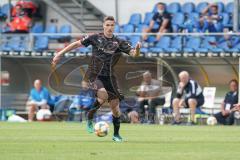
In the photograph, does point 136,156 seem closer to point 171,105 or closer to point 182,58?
point 171,105

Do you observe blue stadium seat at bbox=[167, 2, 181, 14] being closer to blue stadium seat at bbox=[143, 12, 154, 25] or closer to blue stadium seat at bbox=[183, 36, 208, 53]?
blue stadium seat at bbox=[143, 12, 154, 25]

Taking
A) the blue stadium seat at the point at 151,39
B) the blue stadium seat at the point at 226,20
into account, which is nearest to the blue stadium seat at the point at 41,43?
the blue stadium seat at the point at 151,39

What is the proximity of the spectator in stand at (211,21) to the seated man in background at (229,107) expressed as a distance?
260 centimetres

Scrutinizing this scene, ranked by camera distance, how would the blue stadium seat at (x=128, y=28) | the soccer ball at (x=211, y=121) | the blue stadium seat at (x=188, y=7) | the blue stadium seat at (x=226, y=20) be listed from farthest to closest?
1. the blue stadium seat at (x=128, y=28)
2. the blue stadium seat at (x=188, y=7)
3. the blue stadium seat at (x=226, y=20)
4. the soccer ball at (x=211, y=121)

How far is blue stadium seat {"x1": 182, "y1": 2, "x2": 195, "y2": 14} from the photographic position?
3023 centimetres

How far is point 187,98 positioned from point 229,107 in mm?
1299

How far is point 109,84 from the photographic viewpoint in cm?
1623

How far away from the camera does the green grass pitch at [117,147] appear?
1224 cm

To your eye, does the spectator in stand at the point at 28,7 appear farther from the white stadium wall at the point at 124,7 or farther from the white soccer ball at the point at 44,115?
the white soccer ball at the point at 44,115

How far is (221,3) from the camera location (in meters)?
29.9

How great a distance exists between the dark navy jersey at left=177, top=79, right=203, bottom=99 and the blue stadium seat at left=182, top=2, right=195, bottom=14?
4.40m

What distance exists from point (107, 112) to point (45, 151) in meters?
15.8

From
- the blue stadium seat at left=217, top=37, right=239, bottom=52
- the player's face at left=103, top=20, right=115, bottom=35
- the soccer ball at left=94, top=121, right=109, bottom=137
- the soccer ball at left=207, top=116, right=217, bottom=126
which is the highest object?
the blue stadium seat at left=217, top=37, right=239, bottom=52

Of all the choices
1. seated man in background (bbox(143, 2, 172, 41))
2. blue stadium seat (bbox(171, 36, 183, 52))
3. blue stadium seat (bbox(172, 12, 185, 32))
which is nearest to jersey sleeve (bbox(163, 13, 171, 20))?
seated man in background (bbox(143, 2, 172, 41))
